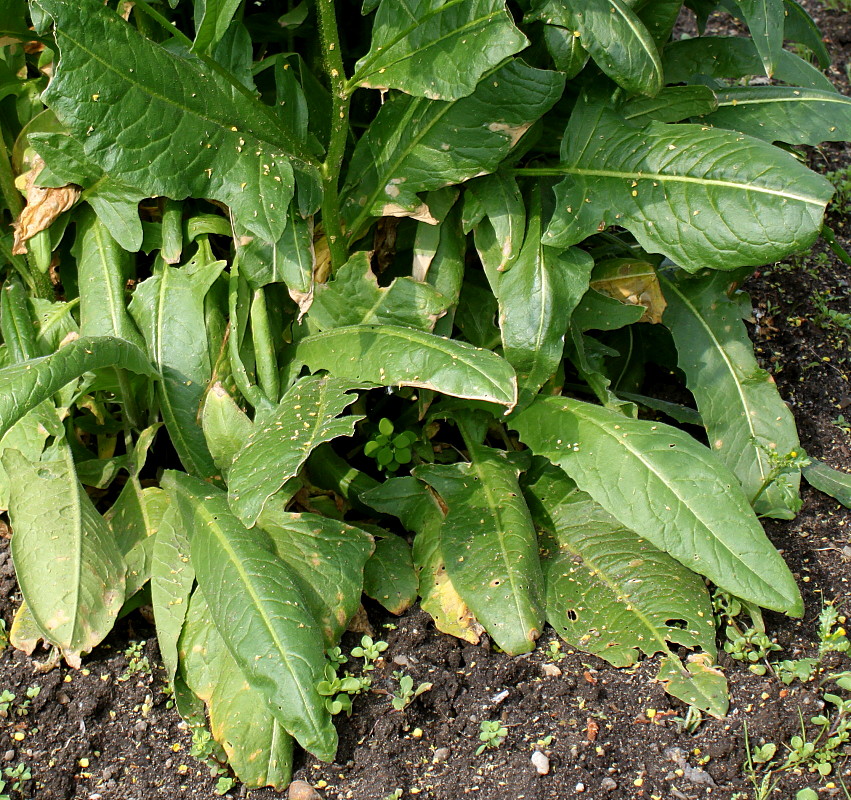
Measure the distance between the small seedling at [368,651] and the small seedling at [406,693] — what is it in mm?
90

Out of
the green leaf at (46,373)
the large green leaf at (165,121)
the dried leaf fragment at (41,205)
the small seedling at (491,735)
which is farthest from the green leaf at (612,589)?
the dried leaf fragment at (41,205)

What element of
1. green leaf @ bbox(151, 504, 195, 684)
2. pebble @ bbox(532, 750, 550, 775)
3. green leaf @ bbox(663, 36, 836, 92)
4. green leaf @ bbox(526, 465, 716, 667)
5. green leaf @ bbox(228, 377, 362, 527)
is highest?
green leaf @ bbox(663, 36, 836, 92)

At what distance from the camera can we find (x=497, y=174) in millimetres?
2391

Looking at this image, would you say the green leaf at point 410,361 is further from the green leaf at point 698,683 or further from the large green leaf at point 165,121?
the green leaf at point 698,683

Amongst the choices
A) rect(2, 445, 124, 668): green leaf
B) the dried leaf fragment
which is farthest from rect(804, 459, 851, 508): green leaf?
the dried leaf fragment

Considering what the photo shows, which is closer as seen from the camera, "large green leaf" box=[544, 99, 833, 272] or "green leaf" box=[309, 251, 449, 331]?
"large green leaf" box=[544, 99, 833, 272]

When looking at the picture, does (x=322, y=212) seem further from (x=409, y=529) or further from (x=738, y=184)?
(x=738, y=184)

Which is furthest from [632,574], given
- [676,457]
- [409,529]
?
[409,529]

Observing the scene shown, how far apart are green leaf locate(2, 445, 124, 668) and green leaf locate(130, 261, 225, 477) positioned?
27 centimetres

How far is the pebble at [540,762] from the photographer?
1.84m

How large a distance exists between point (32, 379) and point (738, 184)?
1.64 metres

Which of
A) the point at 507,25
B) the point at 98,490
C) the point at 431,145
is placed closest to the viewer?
the point at 507,25

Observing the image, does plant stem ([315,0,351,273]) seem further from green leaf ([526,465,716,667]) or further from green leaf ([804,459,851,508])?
green leaf ([804,459,851,508])

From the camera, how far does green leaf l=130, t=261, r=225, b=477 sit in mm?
2355
